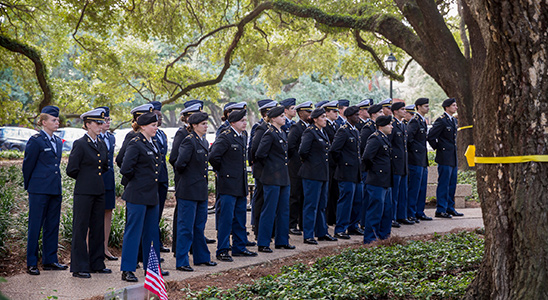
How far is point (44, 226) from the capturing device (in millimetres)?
7953

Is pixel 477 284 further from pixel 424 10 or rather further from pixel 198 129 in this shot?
pixel 424 10

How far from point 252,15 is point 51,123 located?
10.9 metres

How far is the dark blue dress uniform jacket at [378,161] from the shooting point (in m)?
9.29

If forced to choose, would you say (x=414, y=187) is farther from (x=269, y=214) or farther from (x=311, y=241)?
(x=269, y=214)

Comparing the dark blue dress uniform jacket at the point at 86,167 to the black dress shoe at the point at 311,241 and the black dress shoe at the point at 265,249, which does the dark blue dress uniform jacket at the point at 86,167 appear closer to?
the black dress shoe at the point at 265,249

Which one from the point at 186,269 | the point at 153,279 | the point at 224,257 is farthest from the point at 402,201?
the point at 153,279

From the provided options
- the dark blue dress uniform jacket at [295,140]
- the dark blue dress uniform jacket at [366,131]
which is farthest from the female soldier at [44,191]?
the dark blue dress uniform jacket at [366,131]

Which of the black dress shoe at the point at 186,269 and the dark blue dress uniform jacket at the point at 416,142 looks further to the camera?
the dark blue dress uniform jacket at the point at 416,142

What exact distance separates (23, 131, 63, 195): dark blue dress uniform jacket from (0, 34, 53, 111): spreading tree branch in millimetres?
9170

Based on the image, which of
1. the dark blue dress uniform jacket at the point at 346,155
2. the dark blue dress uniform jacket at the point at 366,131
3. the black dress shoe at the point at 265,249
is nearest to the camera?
the black dress shoe at the point at 265,249

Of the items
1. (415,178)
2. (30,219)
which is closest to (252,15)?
(415,178)

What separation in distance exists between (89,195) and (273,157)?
9.28 ft

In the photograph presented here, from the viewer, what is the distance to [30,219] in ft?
25.7

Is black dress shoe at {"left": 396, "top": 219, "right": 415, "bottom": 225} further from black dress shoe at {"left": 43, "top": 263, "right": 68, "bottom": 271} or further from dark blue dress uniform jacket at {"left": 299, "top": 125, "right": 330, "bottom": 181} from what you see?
black dress shoe at {"left": 43, "top": 263, "right": 68, "bottom": 271}
